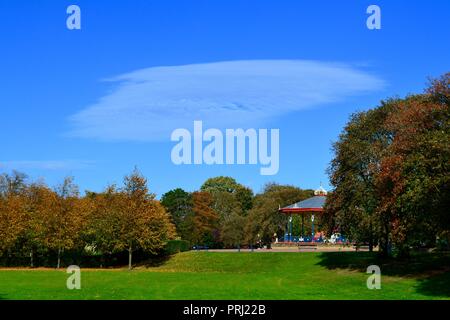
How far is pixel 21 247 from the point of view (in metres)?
61.1

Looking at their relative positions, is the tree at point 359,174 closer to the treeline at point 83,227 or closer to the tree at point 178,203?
the treeline at point 83,227

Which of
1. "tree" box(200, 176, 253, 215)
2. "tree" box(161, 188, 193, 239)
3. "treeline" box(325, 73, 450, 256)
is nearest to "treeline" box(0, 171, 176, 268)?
"treeline" box(325, 73, 450, 256)

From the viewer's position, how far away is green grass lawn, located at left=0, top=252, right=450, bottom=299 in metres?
27.0

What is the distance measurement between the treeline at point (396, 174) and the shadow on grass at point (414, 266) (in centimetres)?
136

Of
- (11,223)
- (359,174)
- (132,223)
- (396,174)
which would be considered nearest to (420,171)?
(396,174)

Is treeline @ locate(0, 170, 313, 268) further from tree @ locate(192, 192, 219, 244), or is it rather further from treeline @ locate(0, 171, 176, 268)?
tree @ locate(192, 192, 219, 244)

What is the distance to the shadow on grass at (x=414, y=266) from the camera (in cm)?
3038

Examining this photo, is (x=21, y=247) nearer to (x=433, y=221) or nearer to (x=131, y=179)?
(x=131, y=179)

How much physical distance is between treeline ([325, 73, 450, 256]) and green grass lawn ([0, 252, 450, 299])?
2397mm

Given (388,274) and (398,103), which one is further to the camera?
(398,103)

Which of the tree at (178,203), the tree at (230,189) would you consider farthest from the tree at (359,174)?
the tree at (230,189)

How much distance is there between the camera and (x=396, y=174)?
1298 inches
